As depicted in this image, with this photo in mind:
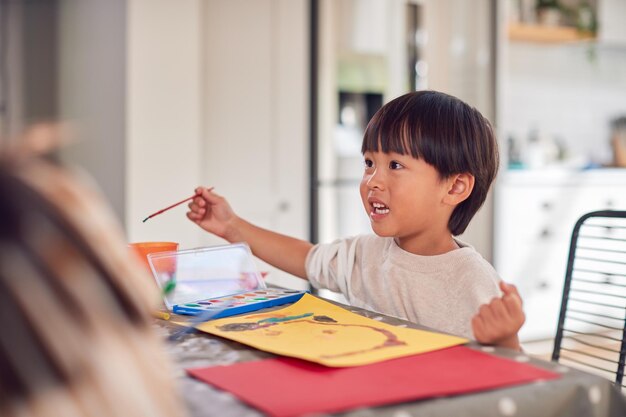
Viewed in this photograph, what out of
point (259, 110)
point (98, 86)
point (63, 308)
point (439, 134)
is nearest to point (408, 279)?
point (439, 134)

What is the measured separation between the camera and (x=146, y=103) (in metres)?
3.00

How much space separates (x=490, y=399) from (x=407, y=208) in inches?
30.9

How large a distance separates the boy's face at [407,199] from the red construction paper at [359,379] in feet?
2.07

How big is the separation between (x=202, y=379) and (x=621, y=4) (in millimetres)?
4440

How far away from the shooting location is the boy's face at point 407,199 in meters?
1.41

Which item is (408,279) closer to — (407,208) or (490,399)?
(407,208)


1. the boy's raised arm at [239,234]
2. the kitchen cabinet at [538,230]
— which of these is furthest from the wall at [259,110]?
the boy's raised arm at [239,234]

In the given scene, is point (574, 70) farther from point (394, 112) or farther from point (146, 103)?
point (394, 112)

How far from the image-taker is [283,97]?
3.51m

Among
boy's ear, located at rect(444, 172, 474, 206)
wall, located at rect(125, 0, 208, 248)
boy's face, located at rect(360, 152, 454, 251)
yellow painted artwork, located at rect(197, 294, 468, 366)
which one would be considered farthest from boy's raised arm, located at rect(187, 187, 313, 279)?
wall, located at rect(125, 0, 208, 248)

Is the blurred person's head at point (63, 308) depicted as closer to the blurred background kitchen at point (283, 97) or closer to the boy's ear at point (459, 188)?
the boy's ear at point (459, 188)

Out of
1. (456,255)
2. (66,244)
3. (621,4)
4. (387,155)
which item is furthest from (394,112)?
(621,4)

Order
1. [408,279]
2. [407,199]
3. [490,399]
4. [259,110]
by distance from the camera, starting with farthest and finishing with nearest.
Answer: [259,110]
[407,199]
[408,279]
[490,399]

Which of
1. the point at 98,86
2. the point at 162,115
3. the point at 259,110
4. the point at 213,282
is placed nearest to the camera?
the point at 213,282
